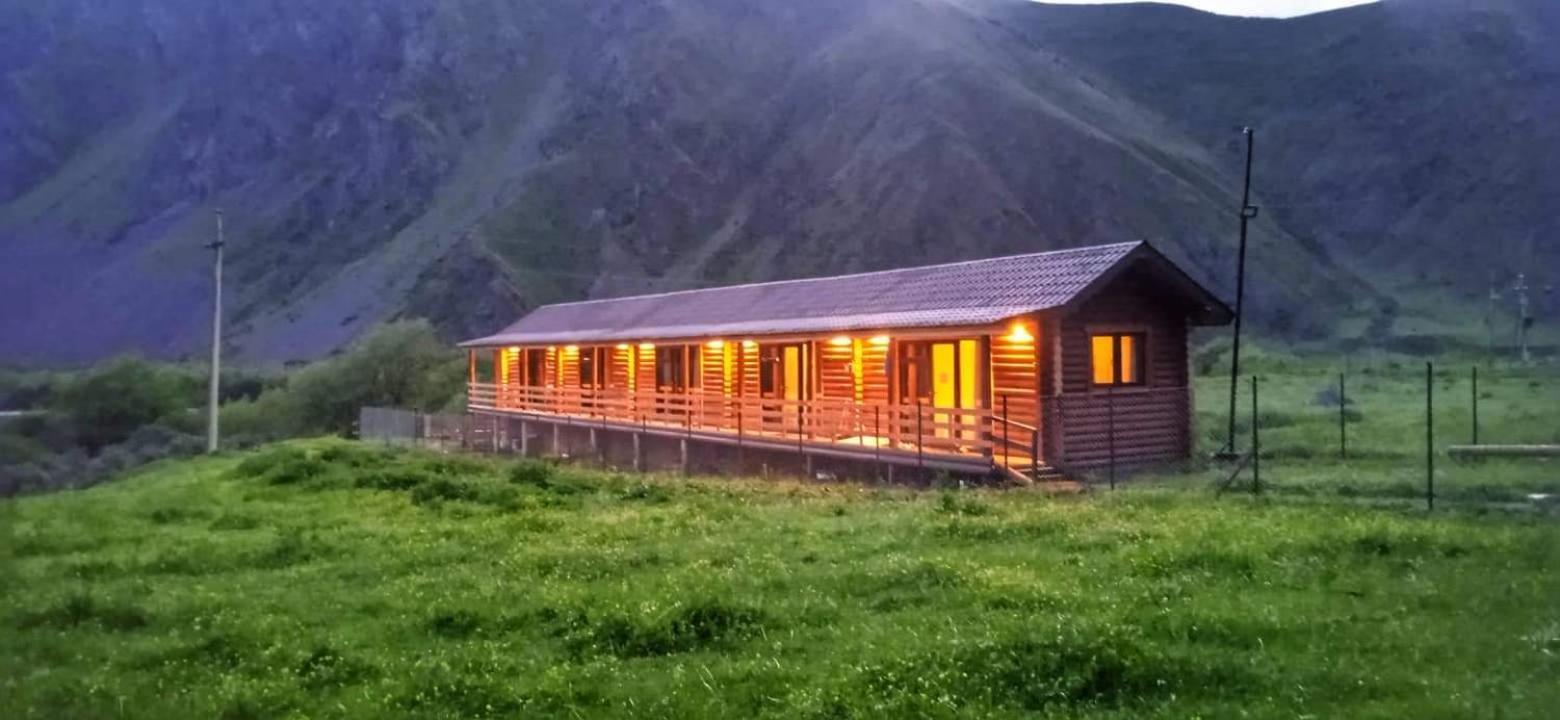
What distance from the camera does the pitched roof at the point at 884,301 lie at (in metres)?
23.3

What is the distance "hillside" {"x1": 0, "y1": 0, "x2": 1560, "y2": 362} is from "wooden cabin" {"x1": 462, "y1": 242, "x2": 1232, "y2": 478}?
55.1 metres

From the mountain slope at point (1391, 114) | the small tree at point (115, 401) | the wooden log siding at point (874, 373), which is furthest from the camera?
the mountain slope at point (1391, 114)

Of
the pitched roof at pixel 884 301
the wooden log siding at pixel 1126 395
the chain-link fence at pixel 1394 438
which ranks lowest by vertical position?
the chain-link fence at pixel 1394 438

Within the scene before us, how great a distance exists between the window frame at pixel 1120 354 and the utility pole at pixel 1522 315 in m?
40.9

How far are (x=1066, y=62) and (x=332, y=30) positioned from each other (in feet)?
280

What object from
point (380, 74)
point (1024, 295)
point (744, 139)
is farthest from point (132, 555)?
point (380, 74)

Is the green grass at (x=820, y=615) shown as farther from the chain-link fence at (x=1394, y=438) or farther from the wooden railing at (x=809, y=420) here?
the wooden railing at (x=809, y=420)

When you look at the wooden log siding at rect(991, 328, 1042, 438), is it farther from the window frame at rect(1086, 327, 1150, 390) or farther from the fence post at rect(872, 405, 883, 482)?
the fence post at rect(872, 405, 883, 482)

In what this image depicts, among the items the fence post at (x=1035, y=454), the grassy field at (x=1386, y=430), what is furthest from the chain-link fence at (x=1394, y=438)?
the fence post at (x=1035, y=454)

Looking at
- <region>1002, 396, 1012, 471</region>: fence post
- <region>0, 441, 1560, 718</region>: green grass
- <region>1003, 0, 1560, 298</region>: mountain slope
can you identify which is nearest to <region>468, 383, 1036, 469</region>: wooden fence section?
<region>1002, 396, 1012, 471</region>: fence post

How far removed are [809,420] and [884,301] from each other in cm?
358

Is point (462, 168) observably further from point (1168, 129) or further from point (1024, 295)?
point (1024, 295)

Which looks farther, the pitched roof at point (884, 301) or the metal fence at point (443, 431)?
the metal fence at point (443, 431)

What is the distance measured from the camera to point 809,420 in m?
27.3
